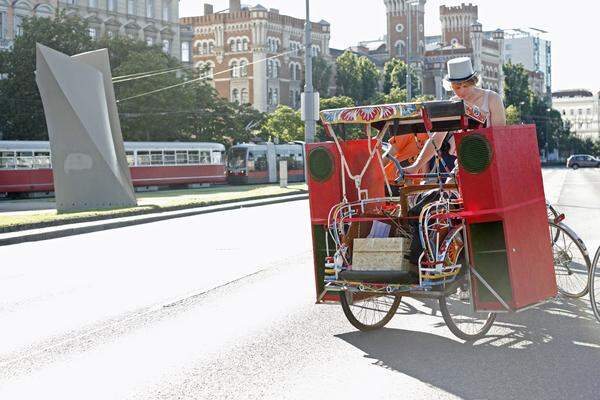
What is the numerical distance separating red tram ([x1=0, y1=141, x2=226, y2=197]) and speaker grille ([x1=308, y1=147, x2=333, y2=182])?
37.6 metres

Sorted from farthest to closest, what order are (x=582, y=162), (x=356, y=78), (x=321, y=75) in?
(x=356, y=78) < (x=321, y=75) < (x=582, y=162)

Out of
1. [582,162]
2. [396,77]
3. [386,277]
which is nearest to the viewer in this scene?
[386,277]

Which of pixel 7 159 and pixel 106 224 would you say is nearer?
pixel 106 224

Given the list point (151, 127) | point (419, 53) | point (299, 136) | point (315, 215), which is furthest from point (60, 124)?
point (419, 53)

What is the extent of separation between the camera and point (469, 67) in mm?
7969

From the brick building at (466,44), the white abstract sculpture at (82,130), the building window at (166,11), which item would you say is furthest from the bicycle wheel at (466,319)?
the brick building at (466,44)

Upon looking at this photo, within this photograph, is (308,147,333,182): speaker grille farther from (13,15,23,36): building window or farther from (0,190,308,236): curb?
(13,15,23,36): building window

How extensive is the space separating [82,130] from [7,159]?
56.5ft

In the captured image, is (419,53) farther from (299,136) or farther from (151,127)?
(151,127)

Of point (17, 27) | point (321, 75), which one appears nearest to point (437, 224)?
point (17, 27)

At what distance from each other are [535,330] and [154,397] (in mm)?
3498

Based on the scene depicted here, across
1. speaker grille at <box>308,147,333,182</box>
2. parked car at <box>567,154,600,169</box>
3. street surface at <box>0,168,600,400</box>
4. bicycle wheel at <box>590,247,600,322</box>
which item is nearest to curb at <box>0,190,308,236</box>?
street surface at <box>0,168,600,400</box>

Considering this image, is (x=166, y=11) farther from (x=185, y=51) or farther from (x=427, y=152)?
(x=427, y=152)

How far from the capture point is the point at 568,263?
28.7 feet
